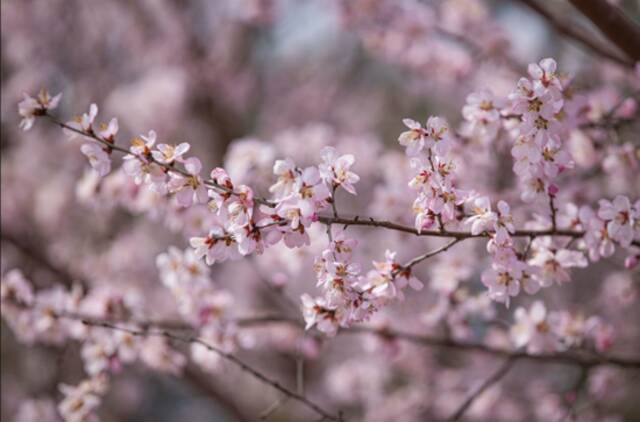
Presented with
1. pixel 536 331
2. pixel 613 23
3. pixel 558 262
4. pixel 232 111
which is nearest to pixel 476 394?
pixel 536 331

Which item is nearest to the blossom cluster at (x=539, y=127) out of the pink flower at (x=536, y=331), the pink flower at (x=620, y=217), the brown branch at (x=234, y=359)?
the pink flower at (x=620, y=217)

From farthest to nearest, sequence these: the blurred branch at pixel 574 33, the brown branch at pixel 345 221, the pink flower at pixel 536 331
Answer: the blurred branch at pixel 574 33
the pink flower at pixel 536 331
the brown branch at pixel 345 221

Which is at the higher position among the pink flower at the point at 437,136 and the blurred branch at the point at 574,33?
the blurred branch at the point at 574,33

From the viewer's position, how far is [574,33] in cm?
249

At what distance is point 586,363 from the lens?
95.1 inches

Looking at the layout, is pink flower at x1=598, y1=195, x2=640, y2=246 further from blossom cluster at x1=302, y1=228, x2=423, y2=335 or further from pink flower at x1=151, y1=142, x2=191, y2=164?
pink flower at x1=151, y1=142, x2=191, y2=164

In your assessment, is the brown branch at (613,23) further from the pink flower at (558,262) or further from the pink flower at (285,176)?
the pink flower at (285,176)

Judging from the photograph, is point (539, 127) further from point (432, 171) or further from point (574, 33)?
point (574, 33)

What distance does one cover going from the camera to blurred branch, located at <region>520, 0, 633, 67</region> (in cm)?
229

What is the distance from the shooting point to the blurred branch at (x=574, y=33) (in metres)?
2.29

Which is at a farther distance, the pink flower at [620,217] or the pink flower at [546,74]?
the pink flower at [620,217]

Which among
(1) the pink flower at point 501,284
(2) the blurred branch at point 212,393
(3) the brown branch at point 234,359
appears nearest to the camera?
(1) the pink flower at point 501,284

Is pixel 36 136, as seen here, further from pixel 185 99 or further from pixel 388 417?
pixel 388 417

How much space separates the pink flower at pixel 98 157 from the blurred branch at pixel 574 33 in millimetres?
1479
